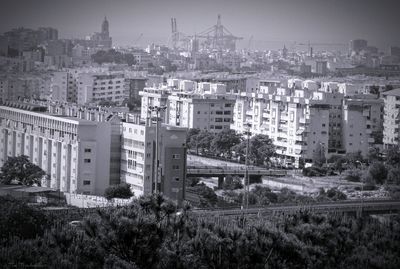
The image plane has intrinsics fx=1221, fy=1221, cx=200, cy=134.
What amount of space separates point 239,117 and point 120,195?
6893 mm

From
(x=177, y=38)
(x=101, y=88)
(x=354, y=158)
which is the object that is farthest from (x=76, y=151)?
(x=177, y=38)

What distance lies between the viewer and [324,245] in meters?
7.98

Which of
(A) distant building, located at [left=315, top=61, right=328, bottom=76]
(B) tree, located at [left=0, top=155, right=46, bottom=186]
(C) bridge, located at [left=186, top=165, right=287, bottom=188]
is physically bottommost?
(C) bridge, located at [left=186, top=165, right=287, bottom=188]

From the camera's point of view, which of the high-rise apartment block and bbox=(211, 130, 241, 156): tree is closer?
bbox=(211, 130, 241, 156): tree

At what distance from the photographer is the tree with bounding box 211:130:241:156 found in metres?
15.5

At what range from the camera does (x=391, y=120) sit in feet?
56.4

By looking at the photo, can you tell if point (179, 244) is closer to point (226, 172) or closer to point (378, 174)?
point (226, 172)

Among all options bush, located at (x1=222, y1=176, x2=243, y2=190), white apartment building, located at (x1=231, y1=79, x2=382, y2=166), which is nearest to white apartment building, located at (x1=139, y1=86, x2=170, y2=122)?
white apartment building, located at (x1=231, y1=79, x2=382, y2=166)

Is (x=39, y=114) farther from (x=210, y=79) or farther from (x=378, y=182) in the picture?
(x=210, y=79)

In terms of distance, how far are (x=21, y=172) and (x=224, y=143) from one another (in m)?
4.90

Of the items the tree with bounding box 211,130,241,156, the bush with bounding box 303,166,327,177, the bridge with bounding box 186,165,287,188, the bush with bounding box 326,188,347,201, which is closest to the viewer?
the bush with bounding box 326,188,347,201

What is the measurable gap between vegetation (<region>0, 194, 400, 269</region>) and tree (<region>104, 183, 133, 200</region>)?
82.4 inches

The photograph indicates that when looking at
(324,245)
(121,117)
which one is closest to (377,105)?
(121,117)

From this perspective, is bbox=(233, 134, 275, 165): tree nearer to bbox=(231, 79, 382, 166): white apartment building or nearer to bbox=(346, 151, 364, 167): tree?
bbox=(231, 79, 382, 166): white apartment building
